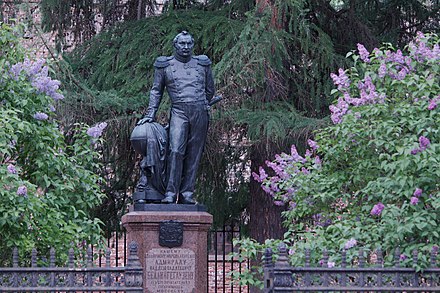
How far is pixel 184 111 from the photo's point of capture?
11234mm

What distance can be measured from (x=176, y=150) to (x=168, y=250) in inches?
44.1

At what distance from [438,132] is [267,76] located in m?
5.71

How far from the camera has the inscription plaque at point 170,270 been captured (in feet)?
34.9

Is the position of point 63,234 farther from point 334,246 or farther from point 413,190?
point 413,190

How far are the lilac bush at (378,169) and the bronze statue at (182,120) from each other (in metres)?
1.29

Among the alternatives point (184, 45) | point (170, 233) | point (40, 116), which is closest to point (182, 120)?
point (184, 45)

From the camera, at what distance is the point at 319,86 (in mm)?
17062

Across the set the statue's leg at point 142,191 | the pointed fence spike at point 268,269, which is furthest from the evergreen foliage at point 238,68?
the pointed fence spike at point 268,269

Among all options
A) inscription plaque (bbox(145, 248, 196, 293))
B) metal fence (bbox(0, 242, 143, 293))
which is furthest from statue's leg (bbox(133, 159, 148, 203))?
metal fence (bbox(0, 242, 143, 293))

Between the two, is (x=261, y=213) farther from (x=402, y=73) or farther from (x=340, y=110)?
(x=402, y=73)

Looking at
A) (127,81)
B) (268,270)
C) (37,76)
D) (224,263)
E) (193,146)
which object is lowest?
(224,263)

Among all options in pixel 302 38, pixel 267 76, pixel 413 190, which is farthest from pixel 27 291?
pixel 302 38

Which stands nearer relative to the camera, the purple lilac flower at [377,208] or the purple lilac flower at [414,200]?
the purple lilac flower at [414,200]

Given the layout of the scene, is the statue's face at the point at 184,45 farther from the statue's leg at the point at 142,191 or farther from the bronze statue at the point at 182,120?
the statue's leg at the point at 142,191
